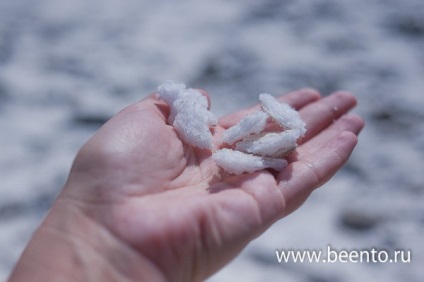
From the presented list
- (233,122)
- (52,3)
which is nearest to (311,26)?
(233,122)

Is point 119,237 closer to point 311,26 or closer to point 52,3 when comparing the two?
point 311,26

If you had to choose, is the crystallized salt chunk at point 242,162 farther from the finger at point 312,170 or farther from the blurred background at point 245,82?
the blurred background at point 245,82

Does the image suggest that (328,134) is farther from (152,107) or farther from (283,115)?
(152,107)

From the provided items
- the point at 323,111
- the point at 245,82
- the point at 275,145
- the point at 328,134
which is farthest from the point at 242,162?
the point at 245,82

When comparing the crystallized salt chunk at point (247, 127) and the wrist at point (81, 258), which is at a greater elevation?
the crystallized salt chunk at point (247, 127)

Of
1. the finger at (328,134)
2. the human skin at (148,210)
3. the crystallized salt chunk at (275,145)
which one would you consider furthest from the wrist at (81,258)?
the finger at (328,134)

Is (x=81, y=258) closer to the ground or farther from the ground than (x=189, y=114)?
closer to the ground

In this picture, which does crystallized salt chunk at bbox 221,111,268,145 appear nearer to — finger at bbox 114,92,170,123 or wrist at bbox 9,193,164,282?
finger at bbox 114,92,170,123
